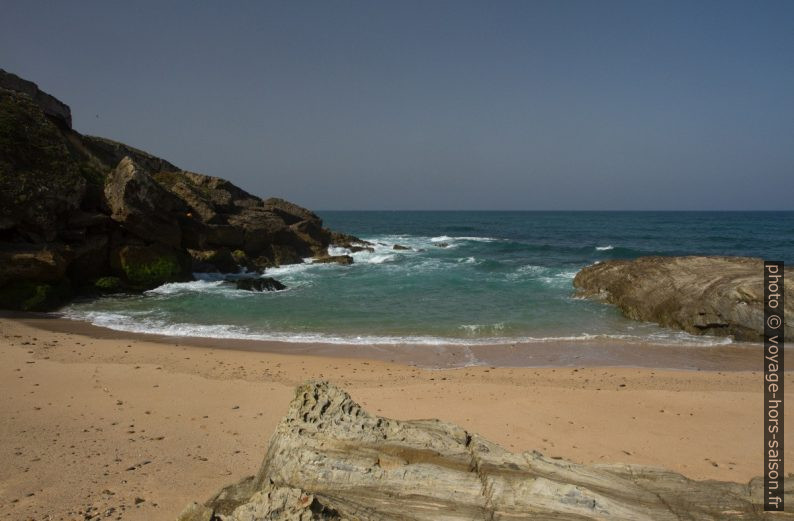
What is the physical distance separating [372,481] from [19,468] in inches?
167

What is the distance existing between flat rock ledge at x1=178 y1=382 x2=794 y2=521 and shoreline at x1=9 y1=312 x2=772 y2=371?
6965 millimetres

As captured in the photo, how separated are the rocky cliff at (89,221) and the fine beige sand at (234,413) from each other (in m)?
5.33

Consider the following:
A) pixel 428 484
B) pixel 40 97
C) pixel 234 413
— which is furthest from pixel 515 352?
pixel 40 97

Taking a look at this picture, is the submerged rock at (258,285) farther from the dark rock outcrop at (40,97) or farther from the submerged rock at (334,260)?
the dark rock outcrop at (40,97)

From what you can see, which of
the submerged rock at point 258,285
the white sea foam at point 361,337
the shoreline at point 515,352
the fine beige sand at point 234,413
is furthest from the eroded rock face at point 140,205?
the fine beige sand at point 234,413

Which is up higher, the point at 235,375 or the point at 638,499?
the point at 638,499

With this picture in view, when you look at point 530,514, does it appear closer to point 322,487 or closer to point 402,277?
point 322,487

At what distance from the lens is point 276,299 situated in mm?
18469

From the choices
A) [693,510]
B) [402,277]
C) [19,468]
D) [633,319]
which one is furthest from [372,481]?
[402,277]

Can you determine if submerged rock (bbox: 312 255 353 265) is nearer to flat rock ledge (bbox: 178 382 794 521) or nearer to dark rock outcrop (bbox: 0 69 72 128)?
dark rock outcrop (bbox: 0 69 72 128)

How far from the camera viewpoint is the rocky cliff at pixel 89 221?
1585 centimetres

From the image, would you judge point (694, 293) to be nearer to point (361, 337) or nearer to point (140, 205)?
point (361, 337)

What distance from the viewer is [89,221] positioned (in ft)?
60.4

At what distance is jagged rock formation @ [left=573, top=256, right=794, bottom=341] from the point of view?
13336 millimetres
